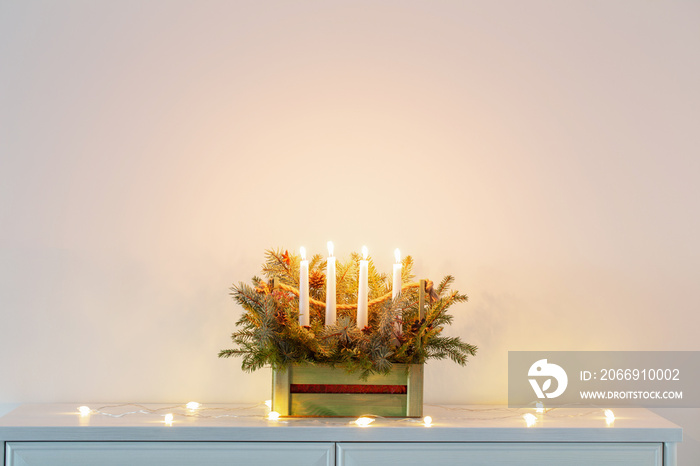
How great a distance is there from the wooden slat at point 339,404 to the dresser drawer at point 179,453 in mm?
87

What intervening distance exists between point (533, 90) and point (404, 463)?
986 mm

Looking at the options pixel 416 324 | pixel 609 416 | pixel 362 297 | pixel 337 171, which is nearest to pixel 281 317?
pixel 362 297

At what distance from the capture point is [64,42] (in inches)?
66.2

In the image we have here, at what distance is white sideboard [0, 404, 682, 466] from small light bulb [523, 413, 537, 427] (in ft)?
0.09

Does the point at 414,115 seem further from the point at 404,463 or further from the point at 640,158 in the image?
the point at 404,463

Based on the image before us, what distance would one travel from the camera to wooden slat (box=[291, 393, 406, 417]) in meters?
1.39

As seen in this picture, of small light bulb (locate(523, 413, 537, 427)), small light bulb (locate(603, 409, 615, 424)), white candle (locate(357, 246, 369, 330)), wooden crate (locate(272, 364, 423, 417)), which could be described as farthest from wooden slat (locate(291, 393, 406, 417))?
small light bulb (locate(603, 409, 615, 424))

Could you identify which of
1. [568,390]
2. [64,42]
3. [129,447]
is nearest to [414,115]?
[568,390]

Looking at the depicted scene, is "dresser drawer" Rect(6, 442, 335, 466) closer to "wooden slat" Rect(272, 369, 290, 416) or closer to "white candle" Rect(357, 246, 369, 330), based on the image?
"wooden slat" Rect(272, 369, 290, 416)

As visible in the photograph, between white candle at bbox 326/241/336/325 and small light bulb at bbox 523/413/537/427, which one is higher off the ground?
white candle at bbox 326/241/336/325

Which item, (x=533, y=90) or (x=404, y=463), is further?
(x=533, y=90)

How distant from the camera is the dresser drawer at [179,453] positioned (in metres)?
1.31

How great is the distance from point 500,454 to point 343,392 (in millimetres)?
338

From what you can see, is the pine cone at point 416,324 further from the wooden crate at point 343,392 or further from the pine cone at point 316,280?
the pine cone at point 316,280
